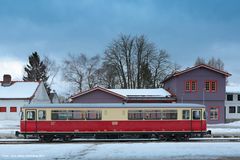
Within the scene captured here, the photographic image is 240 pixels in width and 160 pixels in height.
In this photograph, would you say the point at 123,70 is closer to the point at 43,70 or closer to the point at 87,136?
the point at 43,70

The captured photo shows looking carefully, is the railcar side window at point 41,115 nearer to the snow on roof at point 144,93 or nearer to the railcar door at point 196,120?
the railcar door at point 196,120

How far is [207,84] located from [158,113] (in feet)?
75.5

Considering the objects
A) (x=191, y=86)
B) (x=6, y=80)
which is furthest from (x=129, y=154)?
(x=6, y=80)

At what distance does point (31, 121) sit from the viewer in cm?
3147

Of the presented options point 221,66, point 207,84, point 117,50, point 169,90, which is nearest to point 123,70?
point 117,50

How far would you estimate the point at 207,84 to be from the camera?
53.7 meters

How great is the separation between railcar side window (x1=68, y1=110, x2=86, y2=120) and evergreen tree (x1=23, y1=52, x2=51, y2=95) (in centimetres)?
6218

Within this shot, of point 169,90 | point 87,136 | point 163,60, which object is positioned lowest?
point 87,136

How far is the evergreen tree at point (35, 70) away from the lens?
9344cm

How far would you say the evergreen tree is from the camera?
93438mm

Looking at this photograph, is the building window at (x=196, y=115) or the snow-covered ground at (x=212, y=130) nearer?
the building window at (x=196, y=115)

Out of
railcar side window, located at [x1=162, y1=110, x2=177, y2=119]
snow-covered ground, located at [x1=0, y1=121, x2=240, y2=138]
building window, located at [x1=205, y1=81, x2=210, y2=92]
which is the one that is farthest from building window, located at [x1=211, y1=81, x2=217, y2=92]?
railcar side window, located at [x1=162, y1=110, x2=177, y2=119]

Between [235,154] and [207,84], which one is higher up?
[207,84]

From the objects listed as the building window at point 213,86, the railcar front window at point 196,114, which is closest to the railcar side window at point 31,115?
the railcar front window at point 196,114
